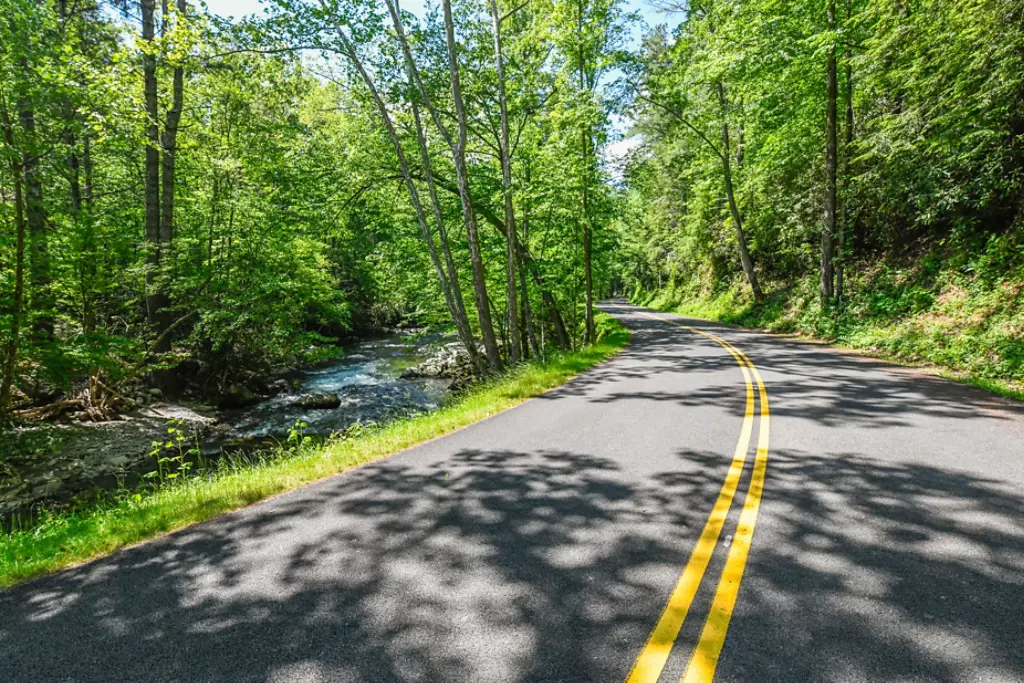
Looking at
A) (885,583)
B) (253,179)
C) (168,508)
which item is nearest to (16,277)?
(168,508)

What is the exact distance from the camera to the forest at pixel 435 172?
936 centimetres

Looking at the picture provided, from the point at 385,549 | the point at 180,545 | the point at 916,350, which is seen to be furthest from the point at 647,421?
the point at 916,350

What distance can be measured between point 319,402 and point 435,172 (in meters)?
8.06

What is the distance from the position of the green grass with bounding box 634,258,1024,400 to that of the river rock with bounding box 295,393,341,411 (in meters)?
15.3

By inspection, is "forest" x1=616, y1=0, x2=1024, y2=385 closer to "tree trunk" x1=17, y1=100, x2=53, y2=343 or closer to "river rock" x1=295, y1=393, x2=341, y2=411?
"river rock" x1=295, y1=393, x2=341, y2=411

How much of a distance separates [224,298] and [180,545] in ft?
34.0

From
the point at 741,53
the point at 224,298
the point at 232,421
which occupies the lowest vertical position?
the point at 232,421

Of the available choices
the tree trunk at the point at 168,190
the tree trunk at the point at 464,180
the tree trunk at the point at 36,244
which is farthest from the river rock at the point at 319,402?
the tree trunk at the point at 36,244

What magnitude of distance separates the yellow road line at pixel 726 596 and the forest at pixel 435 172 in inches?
323

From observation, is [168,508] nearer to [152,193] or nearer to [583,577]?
[583,577]

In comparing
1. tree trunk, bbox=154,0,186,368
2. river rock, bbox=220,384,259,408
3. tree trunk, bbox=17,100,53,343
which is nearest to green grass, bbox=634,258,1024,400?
tree trunk, bbox=17,100,53,343

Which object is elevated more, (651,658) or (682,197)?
(682,197)

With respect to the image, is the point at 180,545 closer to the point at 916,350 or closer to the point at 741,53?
the point at 916,350

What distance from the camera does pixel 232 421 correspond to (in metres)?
13.4
